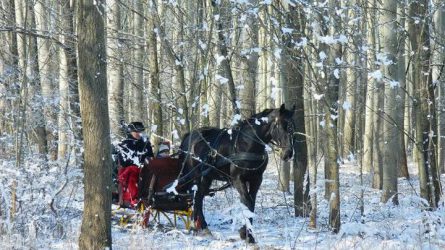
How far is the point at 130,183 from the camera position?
9.43 metres

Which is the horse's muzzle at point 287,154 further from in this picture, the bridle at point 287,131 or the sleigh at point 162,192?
the sleigh at point 162,192

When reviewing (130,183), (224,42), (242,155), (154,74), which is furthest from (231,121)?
(154,74)

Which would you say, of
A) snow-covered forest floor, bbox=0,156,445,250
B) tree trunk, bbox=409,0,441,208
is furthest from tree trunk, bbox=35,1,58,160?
tree trunk, bbox=409,0,441,208

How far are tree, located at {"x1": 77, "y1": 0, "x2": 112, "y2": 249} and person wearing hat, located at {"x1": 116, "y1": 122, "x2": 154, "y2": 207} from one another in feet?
10.3

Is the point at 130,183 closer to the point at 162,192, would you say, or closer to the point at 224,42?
the point at 162,192

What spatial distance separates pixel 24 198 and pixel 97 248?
6.18 feet

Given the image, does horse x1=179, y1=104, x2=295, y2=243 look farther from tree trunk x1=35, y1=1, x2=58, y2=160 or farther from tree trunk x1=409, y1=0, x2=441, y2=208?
tree trunk x1=35, y1=1, x2=58, y2=160

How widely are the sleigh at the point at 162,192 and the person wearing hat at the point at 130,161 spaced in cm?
12

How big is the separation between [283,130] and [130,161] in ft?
8.49

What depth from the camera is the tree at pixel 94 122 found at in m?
6.05

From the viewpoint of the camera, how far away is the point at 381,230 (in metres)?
8.52

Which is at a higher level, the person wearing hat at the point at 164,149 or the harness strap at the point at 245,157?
the person wearing hat at the point at 164,149

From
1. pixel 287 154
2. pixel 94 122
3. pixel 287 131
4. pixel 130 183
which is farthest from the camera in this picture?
pixel 130 183

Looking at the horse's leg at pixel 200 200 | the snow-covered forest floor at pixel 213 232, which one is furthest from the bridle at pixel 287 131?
the horse's leg at pixel 200 200
